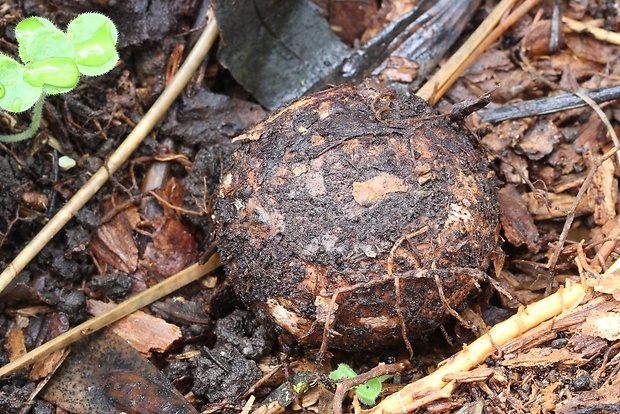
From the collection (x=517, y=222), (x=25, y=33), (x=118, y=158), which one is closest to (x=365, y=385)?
Answer: (x=517, y=222)

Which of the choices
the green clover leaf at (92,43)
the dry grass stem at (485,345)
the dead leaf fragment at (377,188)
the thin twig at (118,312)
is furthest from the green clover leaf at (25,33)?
the dry grass stem at (485,345)

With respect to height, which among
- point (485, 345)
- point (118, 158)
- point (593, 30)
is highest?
point (593, 30)

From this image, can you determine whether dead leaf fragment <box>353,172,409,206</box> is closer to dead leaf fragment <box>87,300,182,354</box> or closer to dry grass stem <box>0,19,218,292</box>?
dead leaf fragment <box>87,300,182,354</box>

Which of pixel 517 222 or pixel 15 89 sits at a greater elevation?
pixel 15 89

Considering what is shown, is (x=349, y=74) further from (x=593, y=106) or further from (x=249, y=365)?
(x=249, y=365)

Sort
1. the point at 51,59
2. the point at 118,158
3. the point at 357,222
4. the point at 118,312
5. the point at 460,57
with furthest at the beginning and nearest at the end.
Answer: the point at 460,57 < the point at 118,158 < the point at 118,312 < the point at 51,59 < the point at 357,222

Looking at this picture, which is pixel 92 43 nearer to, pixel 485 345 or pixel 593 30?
pixel 485 345
